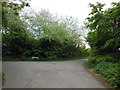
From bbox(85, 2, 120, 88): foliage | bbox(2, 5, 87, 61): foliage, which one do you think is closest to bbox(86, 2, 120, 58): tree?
bbox(85, 2, 120, 88): foliage

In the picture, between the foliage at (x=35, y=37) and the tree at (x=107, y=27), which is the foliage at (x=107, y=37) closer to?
the tree at (x=107, y=27)

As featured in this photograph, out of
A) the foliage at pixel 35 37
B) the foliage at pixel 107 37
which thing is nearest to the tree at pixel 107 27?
the foliage at pixel 107 37

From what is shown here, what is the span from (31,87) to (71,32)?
14842 millimetres

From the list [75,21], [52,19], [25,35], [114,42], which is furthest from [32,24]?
[114,42]

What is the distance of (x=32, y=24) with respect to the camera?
624 inches

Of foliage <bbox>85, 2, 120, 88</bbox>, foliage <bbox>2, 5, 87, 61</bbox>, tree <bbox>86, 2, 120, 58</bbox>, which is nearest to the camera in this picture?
foliage <bbox>85, 2, 120, 88</bbox>

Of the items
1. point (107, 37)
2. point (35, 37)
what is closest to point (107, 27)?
point (107, 37)

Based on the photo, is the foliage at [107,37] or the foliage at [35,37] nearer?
the foliage at [107,37]

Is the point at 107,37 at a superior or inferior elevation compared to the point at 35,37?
inferior

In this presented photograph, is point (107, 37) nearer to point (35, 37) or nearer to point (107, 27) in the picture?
point (107, 27)

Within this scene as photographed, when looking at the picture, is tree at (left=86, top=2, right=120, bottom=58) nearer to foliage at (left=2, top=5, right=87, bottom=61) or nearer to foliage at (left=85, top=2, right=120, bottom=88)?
foliage at (left=85, top=2, right=120, bottom=88)

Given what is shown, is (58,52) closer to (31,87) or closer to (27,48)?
(27,48)

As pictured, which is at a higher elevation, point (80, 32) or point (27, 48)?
point (80, 32)

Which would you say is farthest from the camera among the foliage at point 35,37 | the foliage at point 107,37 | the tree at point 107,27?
the foliage at point 35,37
